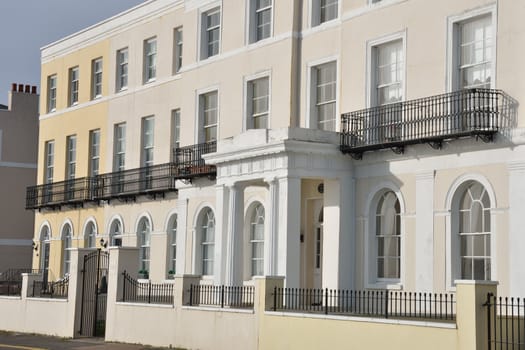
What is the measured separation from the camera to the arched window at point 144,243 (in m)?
36.8

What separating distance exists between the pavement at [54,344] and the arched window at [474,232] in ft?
26.0

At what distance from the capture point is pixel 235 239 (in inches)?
1078

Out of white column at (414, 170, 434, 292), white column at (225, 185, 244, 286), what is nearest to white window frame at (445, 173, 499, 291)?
white column at (414, 170, 434, 292)

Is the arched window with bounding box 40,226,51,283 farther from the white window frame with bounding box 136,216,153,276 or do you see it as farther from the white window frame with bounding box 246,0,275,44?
the white window frame with bounding box 246,0,275,44

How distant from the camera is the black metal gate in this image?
29.3m

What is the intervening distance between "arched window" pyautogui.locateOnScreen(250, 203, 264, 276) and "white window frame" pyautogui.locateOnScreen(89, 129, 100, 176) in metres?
11.9

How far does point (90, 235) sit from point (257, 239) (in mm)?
12307

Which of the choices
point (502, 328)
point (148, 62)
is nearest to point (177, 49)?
point (148, 62)

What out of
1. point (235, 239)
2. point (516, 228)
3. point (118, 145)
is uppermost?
point (118, 145)

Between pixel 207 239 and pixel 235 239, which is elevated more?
pixel 207 239

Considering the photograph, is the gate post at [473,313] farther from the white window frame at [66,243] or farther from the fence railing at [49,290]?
the white window frame at [66,243]

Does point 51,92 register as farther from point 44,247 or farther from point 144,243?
point 144,243

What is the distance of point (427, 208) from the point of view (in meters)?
24.2

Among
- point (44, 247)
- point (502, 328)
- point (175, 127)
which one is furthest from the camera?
point (44, 247)
